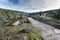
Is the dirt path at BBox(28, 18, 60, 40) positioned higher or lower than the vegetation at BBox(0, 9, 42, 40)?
lower

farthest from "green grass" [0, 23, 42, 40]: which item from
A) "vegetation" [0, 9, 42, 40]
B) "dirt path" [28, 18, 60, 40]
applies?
"dirt path" [28, 18, 60, 40]

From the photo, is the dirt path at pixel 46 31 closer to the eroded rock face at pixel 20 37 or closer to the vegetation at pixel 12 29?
the vegetation at pixel 12 29

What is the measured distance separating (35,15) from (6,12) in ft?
3.03

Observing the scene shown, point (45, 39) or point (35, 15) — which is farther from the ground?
point (35, 15)

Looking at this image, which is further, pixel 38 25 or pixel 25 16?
pixel 38 25

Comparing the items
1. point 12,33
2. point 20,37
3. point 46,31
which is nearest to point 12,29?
point 12,33

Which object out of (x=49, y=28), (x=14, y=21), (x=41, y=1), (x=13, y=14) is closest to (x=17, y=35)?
(x=14, y=21)

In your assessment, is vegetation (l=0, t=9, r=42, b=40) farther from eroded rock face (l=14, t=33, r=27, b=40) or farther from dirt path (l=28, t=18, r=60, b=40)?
dirt path (l=28, t=18, r=60, b=40)

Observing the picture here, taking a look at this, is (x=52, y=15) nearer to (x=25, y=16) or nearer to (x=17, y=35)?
(x=25, y=16)

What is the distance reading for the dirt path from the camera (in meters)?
3.71

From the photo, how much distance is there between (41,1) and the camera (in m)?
4.42

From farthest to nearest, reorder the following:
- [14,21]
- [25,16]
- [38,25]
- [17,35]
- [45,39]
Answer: [38,25] → [25,16] → [14,21] → [45,39] → [17,35]

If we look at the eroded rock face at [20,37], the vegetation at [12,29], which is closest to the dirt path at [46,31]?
the vegetation at [12,29]

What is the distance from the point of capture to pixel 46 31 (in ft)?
13.2
